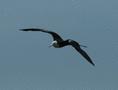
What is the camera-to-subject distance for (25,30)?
23031 millimetres

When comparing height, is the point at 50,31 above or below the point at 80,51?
above

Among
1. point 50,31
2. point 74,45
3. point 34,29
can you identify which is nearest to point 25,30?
point 34,29

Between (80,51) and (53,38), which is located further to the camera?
(53,38)

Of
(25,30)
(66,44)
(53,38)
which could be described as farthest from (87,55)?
(25,30)

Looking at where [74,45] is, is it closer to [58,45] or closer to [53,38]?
[58,45]

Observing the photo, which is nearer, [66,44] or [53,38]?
[66,44]

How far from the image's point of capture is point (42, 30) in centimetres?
2311

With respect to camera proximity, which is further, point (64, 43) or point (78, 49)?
point (64, 43)

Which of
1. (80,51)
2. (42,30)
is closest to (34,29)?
(42,30)

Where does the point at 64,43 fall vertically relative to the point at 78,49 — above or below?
above

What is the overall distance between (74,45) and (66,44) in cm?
77

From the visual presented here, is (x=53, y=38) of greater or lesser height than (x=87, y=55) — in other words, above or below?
above

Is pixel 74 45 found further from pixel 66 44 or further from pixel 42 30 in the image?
pixel 42 30

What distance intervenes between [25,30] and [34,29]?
0.81 m
